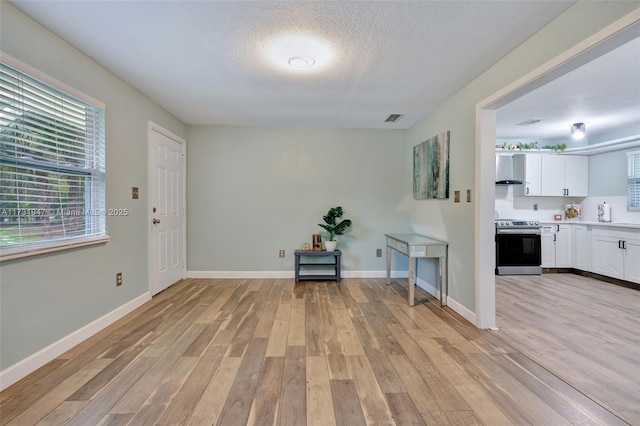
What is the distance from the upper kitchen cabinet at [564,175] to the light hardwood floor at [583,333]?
5.28 ft

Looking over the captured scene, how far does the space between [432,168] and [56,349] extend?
3.97 metres

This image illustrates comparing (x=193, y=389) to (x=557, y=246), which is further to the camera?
(x=557, y=246)

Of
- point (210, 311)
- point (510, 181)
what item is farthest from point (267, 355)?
point (510, 181)

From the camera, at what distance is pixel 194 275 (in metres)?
4.33

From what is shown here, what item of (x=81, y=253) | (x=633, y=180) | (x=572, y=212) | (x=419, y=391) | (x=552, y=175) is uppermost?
(x=552, y=175)

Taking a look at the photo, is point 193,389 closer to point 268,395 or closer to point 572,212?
point 268,395

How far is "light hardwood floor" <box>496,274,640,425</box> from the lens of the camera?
176cm

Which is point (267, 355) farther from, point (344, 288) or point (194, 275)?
point (194, 275)

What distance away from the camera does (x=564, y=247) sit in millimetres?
4801

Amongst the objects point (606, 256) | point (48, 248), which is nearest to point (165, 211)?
point (48, 248)

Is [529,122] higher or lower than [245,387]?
higher

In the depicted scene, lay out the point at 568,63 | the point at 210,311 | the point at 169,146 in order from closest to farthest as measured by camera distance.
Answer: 1. the point at 568,63
2. the point at 210,311
3. the point at 169,146

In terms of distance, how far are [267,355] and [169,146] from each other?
9.96 feet

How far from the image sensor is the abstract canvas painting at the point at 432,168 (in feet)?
10.8
